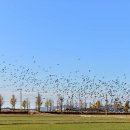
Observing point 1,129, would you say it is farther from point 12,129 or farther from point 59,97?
point 59,97

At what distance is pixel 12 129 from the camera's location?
43.2m

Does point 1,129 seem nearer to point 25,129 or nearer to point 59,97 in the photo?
point 25,129

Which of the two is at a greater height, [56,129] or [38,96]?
[38,96]

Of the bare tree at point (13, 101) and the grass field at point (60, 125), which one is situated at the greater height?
the bare tree at point (13, 101)

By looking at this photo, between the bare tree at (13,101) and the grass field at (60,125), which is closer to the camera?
the grass field at (60,125)

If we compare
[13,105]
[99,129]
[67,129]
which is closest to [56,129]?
[67,129]

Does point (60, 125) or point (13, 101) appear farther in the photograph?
point (13, 101)

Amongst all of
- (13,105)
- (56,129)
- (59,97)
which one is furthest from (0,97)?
(56,129)

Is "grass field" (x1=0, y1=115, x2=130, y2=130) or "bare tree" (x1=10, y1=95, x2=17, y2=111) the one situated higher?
"bare tree" (x1=10, y1=95, x2=17, y2=111)

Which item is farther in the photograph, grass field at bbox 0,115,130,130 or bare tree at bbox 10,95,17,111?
bare tree at bbox 10,95,17,111

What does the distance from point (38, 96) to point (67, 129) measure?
150146mm

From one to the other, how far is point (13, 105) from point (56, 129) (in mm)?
146769

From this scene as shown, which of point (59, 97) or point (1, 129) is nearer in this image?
point (1, 129)

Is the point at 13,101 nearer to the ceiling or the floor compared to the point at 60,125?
nearer to the ceiling
